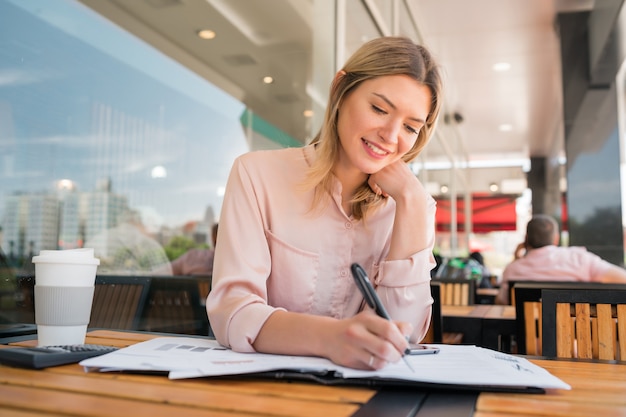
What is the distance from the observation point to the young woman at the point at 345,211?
3.73 feet

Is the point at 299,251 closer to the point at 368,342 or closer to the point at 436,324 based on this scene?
the point at 368,342

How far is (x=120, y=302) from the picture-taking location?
2.16 meters

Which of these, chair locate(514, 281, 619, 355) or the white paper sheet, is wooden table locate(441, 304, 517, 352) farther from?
the white paper sheet

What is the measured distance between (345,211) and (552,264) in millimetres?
2850

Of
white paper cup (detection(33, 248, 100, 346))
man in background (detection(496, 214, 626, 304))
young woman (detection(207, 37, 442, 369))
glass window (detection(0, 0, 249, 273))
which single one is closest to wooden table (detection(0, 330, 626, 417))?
white paper cup (detection(33, 248, 100, 346))

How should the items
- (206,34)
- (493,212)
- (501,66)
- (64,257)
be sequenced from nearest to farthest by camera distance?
(64,257) → (206,34) → (501,66) → (493,212)

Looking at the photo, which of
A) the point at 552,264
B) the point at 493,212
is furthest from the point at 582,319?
the point at 493,212

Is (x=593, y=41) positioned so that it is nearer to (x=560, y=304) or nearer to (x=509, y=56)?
(x=509, y=56)

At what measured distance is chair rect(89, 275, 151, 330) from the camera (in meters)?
2.02

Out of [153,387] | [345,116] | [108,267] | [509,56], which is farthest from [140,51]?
[509,56]

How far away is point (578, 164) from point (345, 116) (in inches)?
211

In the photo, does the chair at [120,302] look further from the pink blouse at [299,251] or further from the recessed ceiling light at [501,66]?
the recessed ceiling light at [501,66]

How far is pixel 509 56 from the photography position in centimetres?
691

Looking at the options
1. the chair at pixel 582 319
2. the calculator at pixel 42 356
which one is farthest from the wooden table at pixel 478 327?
the calculator at pixel 42 356
